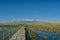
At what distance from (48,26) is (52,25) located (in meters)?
2.30

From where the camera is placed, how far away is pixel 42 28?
4181 centimetres

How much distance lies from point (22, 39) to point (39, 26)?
119ft

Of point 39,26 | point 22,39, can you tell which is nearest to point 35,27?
point 39,26

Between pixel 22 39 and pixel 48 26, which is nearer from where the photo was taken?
pixel 22 39

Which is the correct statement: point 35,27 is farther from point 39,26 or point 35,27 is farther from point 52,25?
point 52,25

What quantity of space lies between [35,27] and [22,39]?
36763 millimetres

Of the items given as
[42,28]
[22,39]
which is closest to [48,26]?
[42,28]

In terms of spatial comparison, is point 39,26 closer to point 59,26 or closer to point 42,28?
point 42,28

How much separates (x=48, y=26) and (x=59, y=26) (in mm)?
2977

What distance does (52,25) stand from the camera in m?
42.8

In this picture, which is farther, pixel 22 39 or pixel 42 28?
pixel 42 28

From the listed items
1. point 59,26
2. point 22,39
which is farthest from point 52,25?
point 22,39

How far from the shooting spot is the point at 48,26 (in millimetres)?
40875

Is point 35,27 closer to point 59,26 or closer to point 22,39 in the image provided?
point 59,26
